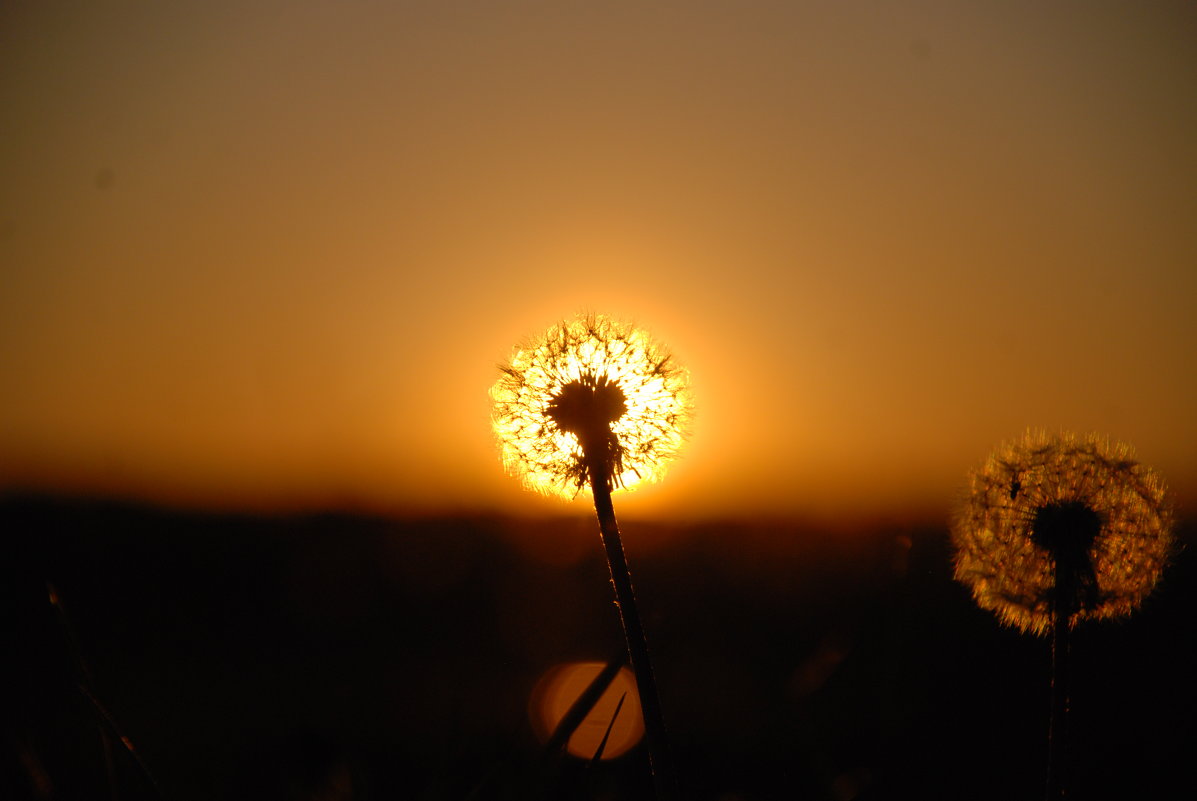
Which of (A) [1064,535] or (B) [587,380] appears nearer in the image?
(A) [1064,535]

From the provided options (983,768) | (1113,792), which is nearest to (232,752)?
(983,768)

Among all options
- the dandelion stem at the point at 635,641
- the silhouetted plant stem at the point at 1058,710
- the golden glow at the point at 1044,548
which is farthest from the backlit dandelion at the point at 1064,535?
the dandelion stem at the point at 635,641

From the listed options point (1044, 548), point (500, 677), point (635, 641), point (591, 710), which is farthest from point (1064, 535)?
point (500, 677)

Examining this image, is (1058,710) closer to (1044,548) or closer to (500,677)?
(1044,548)

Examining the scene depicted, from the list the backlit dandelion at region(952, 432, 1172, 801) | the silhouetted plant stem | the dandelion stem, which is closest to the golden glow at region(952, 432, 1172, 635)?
the backlit dandelion at region(952, 432, 1172, 801)

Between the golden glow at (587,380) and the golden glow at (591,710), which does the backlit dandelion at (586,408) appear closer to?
the golden glow at (587,380)

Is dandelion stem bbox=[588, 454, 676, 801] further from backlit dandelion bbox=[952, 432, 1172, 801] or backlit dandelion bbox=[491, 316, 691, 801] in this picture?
backlit dandelion bbox=[952, 432, 1172, 801]
